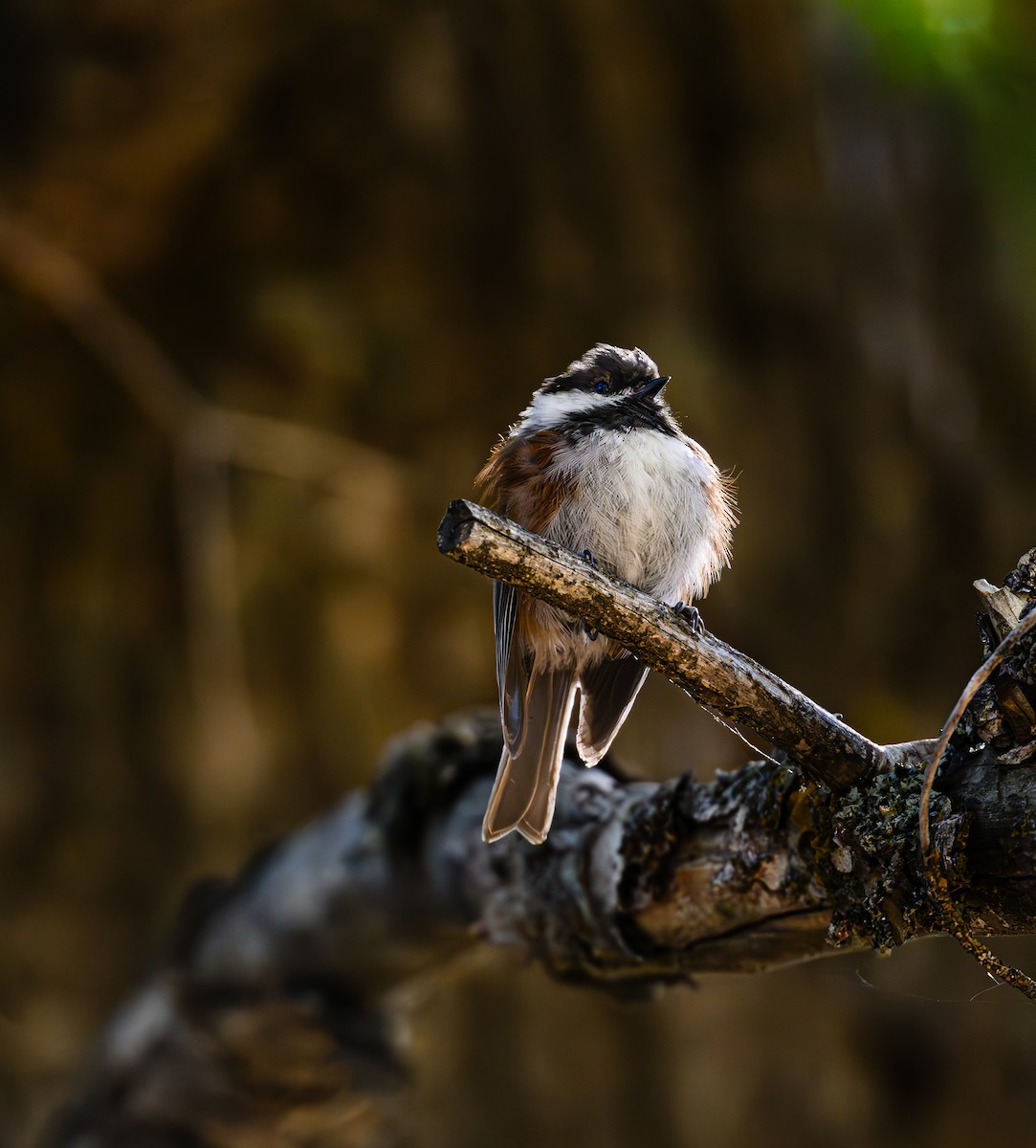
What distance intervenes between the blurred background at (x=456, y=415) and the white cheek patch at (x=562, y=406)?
103 centimetres

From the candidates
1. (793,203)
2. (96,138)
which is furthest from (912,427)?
(96,138)

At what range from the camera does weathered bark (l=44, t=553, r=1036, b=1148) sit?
3.06 ft

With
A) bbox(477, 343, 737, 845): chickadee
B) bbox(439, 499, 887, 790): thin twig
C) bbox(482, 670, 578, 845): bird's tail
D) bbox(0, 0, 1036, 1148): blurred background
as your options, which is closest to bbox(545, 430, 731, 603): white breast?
bbox(477, 343, 737, 845): chickadee

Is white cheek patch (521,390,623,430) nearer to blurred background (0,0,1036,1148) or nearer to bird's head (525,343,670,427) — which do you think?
bird's head (525,343,670,427)

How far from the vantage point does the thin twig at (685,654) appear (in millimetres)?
922

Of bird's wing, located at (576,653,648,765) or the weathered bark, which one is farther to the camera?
bird's wing, located at (576,653,648,765)

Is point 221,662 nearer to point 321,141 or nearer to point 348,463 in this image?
point 348,463

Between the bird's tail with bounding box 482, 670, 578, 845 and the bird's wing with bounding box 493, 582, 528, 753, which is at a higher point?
the bird's wing with bounding box 493, 582, 528, 753

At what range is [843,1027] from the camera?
8.80 feet

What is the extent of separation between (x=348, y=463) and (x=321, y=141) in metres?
0.81

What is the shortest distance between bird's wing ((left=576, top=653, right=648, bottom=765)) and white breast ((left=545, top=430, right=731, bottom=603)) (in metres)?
0.13

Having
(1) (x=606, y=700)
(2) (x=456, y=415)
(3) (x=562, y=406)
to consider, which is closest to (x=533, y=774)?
(1) (x=606, y=700)

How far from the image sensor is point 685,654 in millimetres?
954

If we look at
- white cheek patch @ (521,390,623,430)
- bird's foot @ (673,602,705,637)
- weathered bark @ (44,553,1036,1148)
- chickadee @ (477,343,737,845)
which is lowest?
weathered bark @ (44,553,1036,1148)
